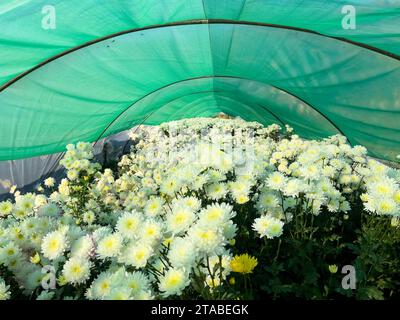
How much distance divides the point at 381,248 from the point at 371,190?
0.31 meters

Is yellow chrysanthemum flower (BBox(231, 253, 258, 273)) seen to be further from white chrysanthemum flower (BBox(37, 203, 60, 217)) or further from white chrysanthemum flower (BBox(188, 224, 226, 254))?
white chrysanthemum flower (BBox(37, 203, 60, 217))

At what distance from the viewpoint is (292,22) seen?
4.27 meters

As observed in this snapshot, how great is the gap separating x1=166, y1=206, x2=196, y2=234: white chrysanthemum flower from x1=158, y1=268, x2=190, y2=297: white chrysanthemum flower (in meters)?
0.17

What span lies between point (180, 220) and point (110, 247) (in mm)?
322

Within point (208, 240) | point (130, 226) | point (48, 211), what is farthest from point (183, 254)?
point (48, 211)

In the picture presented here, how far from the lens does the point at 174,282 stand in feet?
4.05

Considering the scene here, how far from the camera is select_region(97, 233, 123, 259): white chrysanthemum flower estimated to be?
55.3 inches

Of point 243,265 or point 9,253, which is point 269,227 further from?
point 9,253

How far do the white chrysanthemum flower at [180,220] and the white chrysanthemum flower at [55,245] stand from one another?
52 cm

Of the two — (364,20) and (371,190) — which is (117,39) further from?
(371,190)

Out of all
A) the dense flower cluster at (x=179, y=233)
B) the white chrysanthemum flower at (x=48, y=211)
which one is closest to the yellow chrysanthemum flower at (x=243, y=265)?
the dense flower cluster at (x=179, y=233)

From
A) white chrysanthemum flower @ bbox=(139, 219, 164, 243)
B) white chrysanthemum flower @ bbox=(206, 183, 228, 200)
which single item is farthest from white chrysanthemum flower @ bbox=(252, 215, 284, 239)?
white chrysanthemum flower @ bbox=(139, 219, 164, 243)
